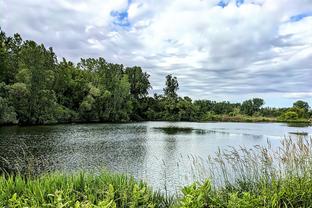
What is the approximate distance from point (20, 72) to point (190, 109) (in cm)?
5925

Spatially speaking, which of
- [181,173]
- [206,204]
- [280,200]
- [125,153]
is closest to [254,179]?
[280,200]

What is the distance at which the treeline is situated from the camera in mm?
54844

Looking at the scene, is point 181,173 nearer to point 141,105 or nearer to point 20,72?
point 20,72

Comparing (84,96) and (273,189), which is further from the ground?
(84,96)

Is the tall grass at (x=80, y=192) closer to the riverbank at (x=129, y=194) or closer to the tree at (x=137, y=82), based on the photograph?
the riverbank at (x=129, y=194)

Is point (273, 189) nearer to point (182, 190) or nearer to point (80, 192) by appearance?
point (182, 190)

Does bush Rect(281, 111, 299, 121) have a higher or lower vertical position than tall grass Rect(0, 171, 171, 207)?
higher

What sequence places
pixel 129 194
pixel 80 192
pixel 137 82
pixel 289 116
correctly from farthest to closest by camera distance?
pixel 137 82, pixel 289 116, pixel 129 194, pixel 80 192

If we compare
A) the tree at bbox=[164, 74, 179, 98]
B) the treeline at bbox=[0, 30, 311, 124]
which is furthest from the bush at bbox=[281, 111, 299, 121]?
the tree at bbox=[164, 74, 179, 98]

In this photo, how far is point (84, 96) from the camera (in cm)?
7375

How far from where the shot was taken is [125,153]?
77.3 ft

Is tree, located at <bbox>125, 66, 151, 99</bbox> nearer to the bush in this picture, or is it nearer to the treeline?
the treeline

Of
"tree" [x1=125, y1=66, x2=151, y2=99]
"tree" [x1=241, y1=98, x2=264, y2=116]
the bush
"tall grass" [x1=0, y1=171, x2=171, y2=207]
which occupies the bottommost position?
"tall grass" [x1=0, y1=171, x2=171, y2=207]

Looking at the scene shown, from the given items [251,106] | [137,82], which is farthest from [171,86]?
[251,106]
